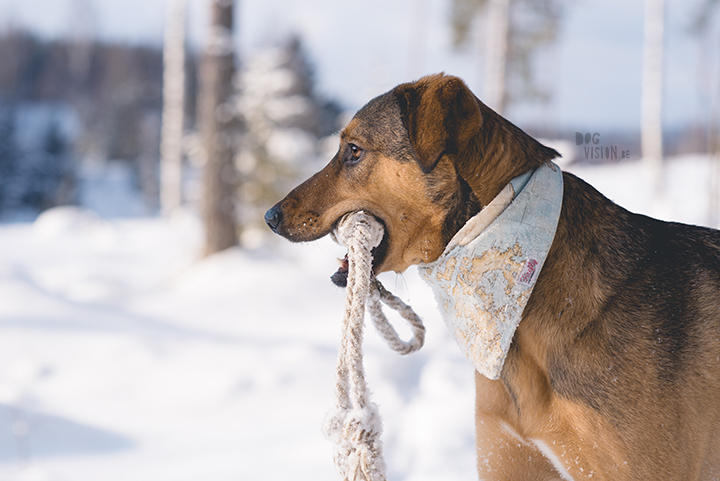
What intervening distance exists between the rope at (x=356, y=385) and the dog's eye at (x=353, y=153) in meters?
0.28

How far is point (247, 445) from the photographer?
4191mm

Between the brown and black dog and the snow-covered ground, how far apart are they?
0.44m

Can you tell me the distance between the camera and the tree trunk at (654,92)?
616 inches

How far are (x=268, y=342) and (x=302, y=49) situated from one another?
3757cm

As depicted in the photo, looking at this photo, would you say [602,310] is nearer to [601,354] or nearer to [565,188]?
[601,354]

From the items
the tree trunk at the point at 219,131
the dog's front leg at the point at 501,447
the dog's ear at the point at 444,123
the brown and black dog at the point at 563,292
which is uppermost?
the tree trunk at the point at 219,131

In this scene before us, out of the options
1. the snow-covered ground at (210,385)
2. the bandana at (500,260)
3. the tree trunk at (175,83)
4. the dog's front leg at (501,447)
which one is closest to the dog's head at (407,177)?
the bandana at (500,260)

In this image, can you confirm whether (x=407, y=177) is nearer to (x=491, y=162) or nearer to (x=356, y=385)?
(x=491, y=162)

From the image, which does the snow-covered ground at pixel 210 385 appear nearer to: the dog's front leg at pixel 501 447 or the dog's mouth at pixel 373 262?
the dog's mouth at pixel 373 262

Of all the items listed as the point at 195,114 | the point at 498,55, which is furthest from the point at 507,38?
the point at 195,114

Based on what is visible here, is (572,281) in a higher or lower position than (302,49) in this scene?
lower

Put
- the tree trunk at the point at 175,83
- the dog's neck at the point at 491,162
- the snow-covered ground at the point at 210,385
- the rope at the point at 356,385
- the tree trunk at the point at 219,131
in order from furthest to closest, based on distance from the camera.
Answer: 1. the tree trunk at the point at 175,83
2. the tree trunk at the point at 219,131
3. the snow-covered ground at the point at 210,385
4. the dog's neck at the point at 491,162
5. the rope at the point at 356,385

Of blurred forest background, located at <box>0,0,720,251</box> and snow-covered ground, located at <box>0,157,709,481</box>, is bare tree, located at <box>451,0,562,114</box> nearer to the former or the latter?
blurred forest background, located at <box>0,0,720,251</box>

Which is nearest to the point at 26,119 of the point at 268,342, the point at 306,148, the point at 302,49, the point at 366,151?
the point at 302,49
